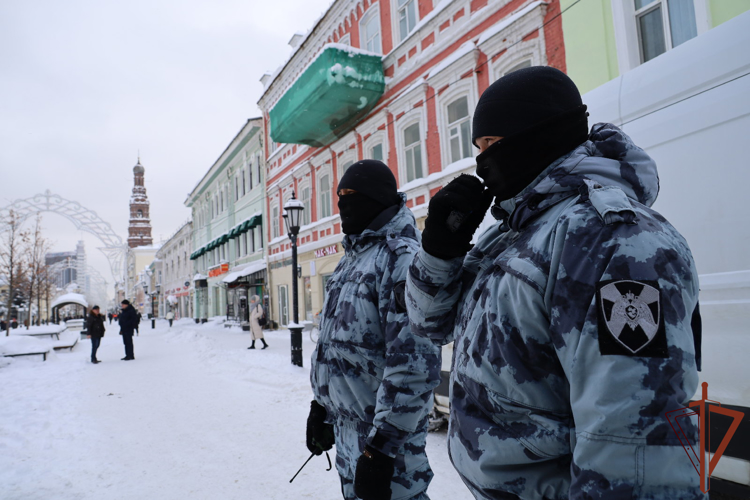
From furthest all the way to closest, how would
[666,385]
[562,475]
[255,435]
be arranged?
[255,435], [562,475], [666,385]

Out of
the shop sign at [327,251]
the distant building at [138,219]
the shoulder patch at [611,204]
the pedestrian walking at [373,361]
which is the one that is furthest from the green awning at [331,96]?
the distant building at [138,219]

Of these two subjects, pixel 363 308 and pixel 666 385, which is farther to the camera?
pixel 363 308

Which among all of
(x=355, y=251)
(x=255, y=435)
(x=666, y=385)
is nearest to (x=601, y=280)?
(x=666, y=385)

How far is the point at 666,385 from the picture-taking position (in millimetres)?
848

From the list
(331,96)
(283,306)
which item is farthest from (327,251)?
(283,306)

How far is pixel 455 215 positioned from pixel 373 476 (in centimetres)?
117

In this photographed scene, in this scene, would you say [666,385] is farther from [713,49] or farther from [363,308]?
[713,49]

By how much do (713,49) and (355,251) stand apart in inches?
101

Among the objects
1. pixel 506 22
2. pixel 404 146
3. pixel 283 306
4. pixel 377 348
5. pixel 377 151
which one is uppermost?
pixel 506 22

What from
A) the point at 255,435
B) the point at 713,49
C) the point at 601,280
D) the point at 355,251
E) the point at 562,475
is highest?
the point at 713,49

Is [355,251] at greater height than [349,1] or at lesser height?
lesser

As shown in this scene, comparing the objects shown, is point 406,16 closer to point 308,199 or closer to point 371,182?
point 308,199

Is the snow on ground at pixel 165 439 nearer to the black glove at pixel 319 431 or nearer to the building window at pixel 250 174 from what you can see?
the black glove at pixel 319 431

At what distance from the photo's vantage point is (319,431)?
101 inches
